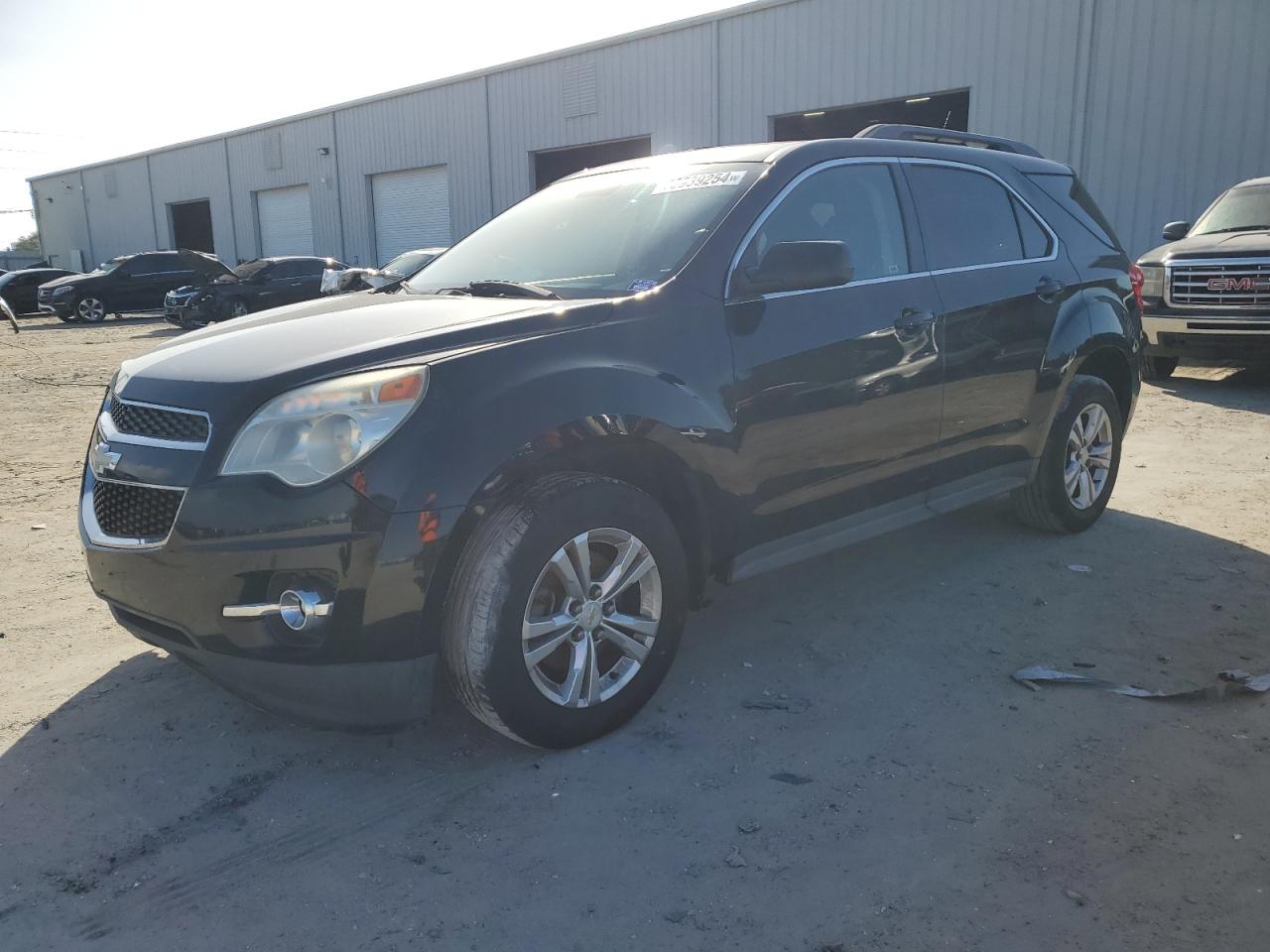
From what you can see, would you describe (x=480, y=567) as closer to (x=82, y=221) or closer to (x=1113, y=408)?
(x=1113, y=408)

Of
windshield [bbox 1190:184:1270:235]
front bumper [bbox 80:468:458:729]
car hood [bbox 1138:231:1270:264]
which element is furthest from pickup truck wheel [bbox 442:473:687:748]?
windshield [bbox 1190:184:1270:235]

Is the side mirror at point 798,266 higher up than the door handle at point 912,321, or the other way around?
the side mirror at point 798,266

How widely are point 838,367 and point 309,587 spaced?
6.62 ft

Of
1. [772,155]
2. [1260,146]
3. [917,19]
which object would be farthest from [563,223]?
[917,19]

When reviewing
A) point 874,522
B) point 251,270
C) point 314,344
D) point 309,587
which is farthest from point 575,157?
point 309,587

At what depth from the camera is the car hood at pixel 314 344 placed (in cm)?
275

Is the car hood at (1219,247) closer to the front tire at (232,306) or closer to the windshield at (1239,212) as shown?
the windshield at (1239,212)

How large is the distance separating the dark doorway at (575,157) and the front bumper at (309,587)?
2073cm

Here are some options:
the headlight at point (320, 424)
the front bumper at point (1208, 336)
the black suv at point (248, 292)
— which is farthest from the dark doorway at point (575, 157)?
the headlight at point (320, 424)

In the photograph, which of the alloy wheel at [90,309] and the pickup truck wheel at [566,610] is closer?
the pickup truck wheel at [566,610]

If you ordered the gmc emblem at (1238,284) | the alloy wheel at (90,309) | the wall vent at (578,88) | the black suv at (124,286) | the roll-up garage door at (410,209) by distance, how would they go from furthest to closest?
1. the roll-up garage door at (410,209)
2. the alloy wheel at (90,309)
3. the black suv at (124,286)
4. the wall vent at (578,88)
5. the gmc emblem at (1238,284)

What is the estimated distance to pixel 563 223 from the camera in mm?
4008

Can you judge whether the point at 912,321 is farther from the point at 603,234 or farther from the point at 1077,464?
the point at 1077,464

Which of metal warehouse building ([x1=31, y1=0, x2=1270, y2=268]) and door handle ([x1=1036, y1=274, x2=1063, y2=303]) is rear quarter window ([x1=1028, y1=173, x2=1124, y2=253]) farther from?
metal warehouse building ([x1=31, y1=0, x2=1270, y2=268])
